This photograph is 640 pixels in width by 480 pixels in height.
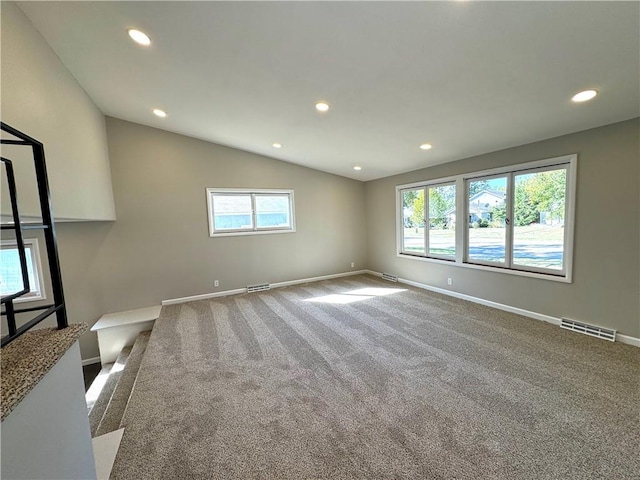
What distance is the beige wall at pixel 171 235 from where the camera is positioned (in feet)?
13.5

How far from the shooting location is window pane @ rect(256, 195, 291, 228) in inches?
212

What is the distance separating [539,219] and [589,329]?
4.49 ft

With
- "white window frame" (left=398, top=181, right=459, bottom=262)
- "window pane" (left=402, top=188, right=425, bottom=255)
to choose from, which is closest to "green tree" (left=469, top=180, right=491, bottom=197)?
"white window frame" (left=398, top=181, right=459, bottom=262)

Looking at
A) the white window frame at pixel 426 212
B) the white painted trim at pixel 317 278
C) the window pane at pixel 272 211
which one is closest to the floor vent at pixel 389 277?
the white window frame at pixel 426 212

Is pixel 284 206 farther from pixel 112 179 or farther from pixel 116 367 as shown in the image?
pixel 116 367

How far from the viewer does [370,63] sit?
2.18 meters

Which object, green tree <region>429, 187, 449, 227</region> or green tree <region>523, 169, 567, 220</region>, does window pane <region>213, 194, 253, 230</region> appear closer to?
green tree <region>429, 187, 449, 227</region>

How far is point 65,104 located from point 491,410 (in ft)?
15.3

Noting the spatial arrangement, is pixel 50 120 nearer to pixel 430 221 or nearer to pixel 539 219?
pixel 430 221

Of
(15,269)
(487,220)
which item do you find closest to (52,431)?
(15,269)

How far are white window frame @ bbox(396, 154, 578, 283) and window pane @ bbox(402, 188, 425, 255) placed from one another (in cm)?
13

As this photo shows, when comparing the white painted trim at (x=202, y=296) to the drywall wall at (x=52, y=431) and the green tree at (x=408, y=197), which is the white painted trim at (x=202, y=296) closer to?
the green tree at (x=408, y=197)

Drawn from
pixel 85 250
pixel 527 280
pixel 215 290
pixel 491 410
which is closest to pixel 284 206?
pixel 215 290

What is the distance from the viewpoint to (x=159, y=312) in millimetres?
4254
